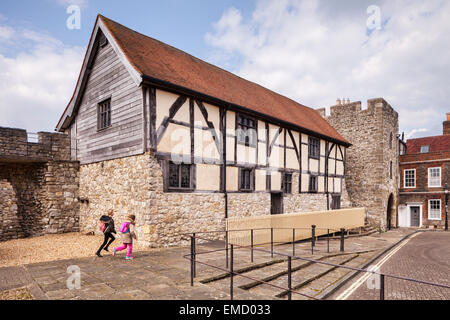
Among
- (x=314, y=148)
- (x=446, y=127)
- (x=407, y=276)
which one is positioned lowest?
(x=407, y=276)

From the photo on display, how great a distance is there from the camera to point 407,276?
8.48 m

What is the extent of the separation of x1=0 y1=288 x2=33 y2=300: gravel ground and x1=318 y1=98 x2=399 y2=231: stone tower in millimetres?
22706

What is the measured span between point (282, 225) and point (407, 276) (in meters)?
5.71

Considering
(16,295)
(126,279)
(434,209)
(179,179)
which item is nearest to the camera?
(16,295)

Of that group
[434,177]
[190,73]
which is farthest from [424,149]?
[190,73]

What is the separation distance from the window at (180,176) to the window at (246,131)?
11.3ft

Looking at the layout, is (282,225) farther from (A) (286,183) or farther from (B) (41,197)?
(B) (41,197)

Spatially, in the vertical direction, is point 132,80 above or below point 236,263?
above

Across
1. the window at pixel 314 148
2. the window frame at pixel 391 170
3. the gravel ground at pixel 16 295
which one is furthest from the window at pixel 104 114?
the window frame at pixel 391 170

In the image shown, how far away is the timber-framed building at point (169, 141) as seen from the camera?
10.5m

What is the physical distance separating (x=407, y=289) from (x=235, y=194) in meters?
7.55

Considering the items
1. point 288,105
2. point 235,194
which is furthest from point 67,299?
point 288,105
